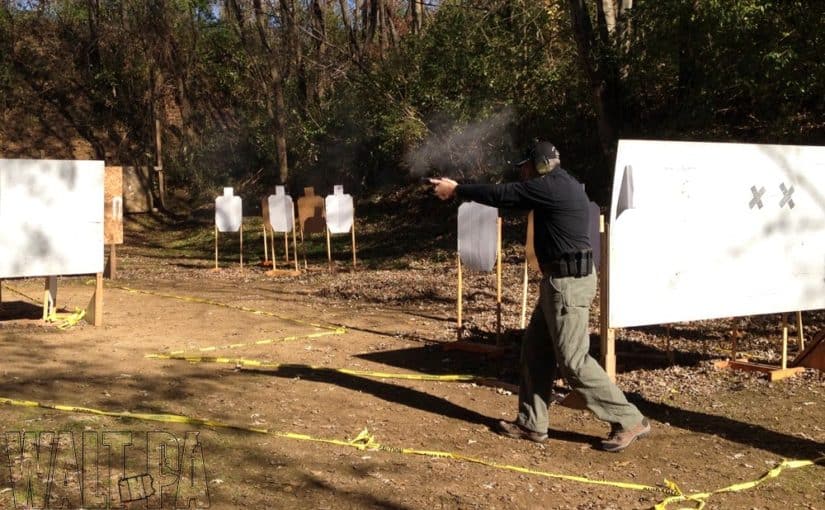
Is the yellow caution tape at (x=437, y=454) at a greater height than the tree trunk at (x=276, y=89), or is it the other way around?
the tree trunk at (x=276, y=89)

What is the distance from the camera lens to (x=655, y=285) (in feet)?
20.0

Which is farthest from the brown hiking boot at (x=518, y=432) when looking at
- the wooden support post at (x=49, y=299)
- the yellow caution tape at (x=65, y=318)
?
the wooden support post at (x=49, y=299)

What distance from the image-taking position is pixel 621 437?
5.07 meters

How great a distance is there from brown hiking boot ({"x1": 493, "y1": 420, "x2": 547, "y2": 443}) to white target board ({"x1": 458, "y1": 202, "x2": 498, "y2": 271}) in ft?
9.30

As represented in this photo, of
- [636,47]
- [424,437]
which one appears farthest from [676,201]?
[636,47]

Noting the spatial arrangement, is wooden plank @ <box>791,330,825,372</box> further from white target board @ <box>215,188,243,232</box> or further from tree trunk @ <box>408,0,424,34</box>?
tree trunk @ <box>408,0,424,34</box>

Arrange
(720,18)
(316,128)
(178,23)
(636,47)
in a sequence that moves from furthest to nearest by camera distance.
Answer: (178,23) → (316,128) → (636,47) → (720,18)

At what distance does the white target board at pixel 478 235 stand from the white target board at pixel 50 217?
349cm

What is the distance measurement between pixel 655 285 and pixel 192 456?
3.27 meters

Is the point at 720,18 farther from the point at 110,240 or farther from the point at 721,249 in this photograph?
the point at 110,240

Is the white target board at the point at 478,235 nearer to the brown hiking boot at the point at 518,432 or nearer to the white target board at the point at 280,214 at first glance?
the brown hiking boot at the point at 518,432

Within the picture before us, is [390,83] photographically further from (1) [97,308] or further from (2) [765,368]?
(2) [765,368]

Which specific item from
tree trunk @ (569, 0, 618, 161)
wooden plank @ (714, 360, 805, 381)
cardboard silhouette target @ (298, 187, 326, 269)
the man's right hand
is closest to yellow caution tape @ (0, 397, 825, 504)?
the man's right hand

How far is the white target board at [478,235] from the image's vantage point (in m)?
8.12
